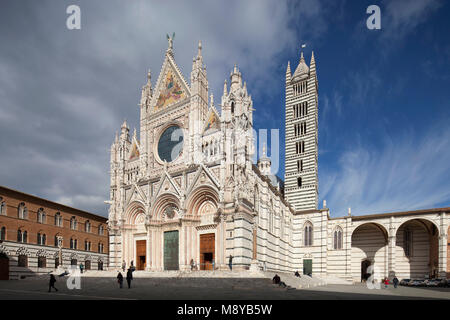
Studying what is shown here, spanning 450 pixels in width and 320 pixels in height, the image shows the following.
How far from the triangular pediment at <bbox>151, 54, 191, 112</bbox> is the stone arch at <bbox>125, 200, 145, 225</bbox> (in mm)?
11221

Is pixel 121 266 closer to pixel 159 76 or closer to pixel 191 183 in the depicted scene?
pixel 191 183

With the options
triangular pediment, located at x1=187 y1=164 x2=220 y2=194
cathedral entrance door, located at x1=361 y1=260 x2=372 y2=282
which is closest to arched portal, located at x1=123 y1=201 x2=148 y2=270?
triangular pediment, located at x1=187 y1=164 x2=220 y2=194

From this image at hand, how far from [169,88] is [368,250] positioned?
34.6 meters

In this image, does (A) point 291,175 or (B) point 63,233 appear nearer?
(B) point 63,233

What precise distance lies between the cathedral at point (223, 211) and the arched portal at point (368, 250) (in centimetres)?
13

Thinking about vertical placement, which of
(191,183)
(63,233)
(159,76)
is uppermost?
(159,76)

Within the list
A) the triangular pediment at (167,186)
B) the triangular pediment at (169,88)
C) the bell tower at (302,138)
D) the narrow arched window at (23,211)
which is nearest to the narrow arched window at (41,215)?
the narrow arched window at (23,211)

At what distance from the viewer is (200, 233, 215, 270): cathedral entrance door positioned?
27.6 meters

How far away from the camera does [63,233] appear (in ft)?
125

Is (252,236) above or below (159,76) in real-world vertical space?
below

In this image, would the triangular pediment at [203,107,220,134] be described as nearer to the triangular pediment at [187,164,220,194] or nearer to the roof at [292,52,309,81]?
the triangular pediment at [187,164,220,194]

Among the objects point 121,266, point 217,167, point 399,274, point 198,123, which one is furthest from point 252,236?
point 399,274
